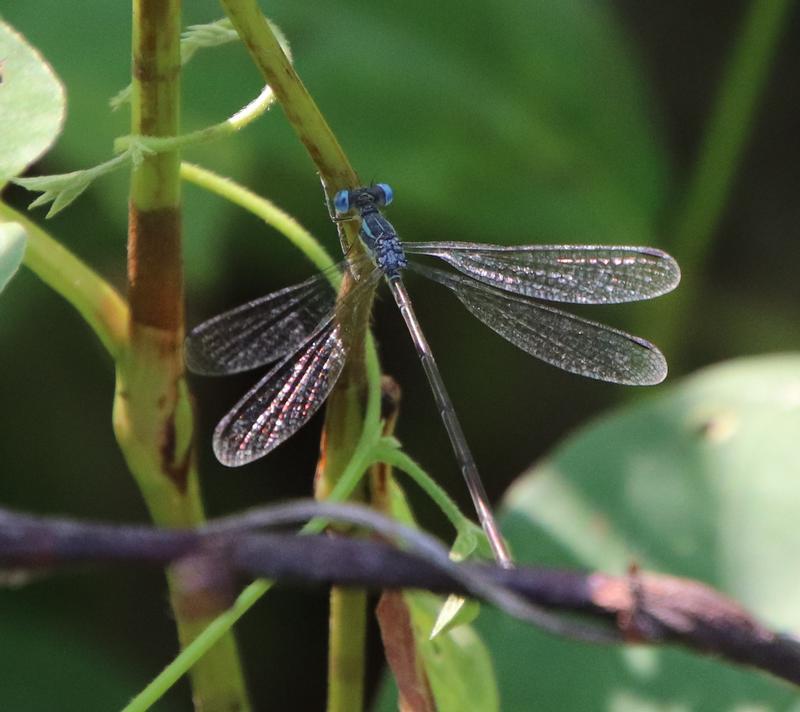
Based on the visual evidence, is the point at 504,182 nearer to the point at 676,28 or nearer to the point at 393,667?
the point at 676,28

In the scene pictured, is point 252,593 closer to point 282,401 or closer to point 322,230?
point 282,401

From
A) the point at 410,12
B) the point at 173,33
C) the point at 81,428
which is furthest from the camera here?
the point at 81,428

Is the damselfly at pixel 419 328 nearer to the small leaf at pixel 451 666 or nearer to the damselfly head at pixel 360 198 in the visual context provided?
the damselfly head at pixel 360 198

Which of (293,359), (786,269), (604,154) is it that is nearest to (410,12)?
(604,154)

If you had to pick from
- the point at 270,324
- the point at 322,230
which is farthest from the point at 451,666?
the point at 322,230

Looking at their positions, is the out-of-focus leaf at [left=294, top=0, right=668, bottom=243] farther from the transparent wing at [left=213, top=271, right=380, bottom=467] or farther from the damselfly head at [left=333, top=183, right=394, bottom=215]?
the transparent wing at [left=213, top=271, right=380, bottom=467]
